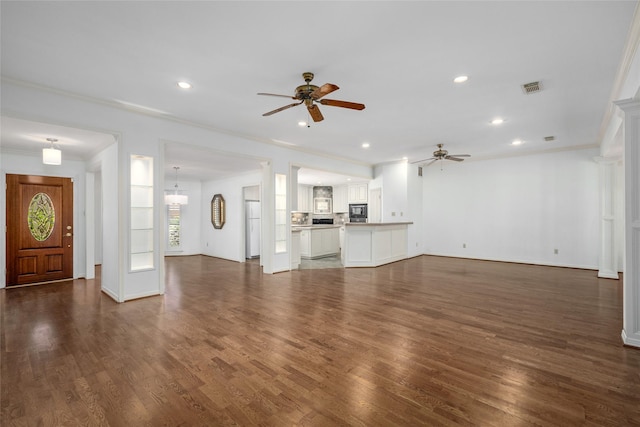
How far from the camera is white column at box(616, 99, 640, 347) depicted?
2.83 metres

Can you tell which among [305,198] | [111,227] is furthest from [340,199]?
[111,227]

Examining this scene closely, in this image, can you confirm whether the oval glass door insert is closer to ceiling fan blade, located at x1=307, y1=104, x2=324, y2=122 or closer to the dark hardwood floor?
the dark hardwood floor

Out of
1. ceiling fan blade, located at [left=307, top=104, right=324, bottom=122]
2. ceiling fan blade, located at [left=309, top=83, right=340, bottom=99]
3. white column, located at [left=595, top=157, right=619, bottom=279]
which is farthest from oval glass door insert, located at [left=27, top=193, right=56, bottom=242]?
white column, located at [left=595, top=157, right=619, bottom=279]

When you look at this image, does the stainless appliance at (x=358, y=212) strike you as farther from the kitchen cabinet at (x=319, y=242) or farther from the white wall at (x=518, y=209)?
A: the white wall at (x=518, y=209)

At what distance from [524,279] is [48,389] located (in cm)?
701

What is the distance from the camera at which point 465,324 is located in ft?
11.2

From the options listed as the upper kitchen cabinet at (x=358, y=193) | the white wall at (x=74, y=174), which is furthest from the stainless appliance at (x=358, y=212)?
the white wall at (x=74, y=174)

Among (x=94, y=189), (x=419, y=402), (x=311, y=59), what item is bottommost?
(x=419, y=402)

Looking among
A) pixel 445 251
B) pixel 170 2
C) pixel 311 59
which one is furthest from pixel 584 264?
pixel 170 2

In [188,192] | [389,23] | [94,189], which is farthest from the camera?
[188,192]

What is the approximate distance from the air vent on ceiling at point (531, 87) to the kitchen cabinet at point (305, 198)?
26.3ft

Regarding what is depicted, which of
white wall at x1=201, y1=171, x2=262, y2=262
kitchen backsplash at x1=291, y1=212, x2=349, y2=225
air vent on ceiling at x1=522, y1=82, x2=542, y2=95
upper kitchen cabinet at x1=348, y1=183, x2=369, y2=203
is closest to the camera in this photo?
air vent on ceiling at x1=522, y1=82, x2=542, y2=95

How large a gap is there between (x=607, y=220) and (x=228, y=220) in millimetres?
8858

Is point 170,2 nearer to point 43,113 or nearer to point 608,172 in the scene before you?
point 43,113
